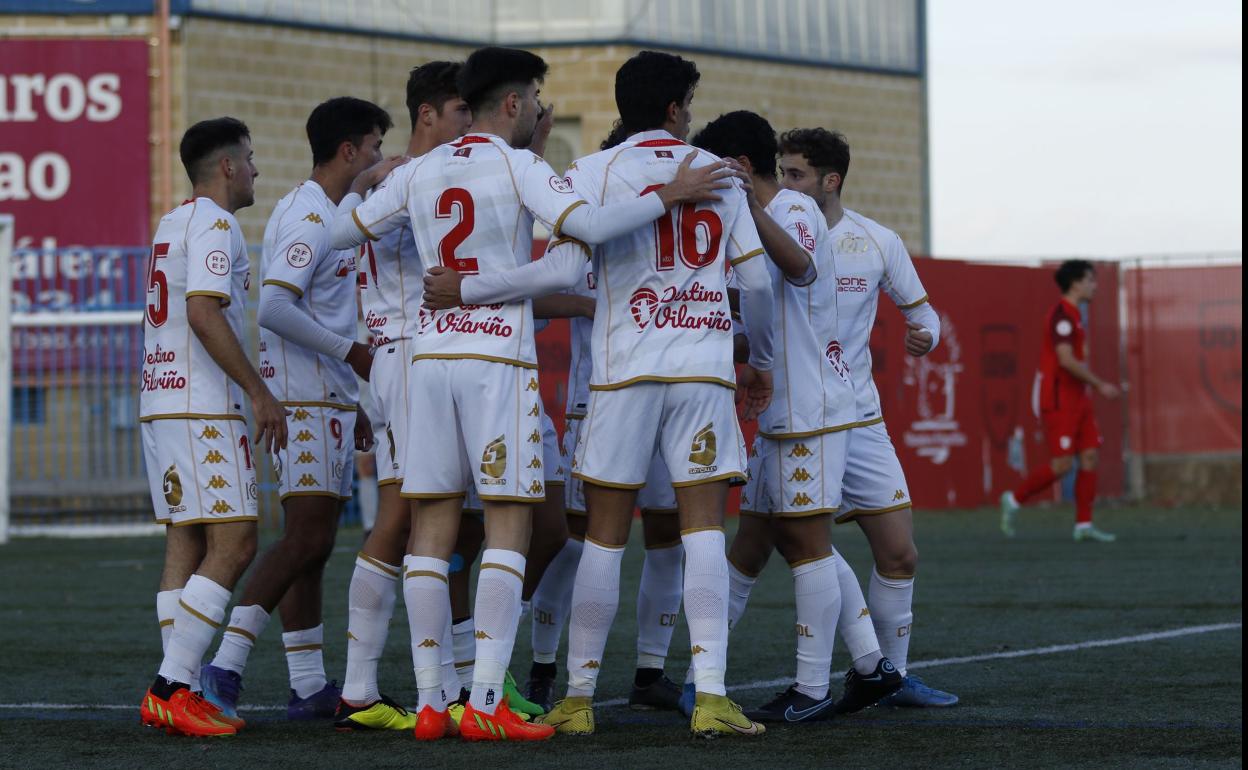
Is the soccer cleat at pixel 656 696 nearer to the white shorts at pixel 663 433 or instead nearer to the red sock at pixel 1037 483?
the white shorts at pixel 663 433

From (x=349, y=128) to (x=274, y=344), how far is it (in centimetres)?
81

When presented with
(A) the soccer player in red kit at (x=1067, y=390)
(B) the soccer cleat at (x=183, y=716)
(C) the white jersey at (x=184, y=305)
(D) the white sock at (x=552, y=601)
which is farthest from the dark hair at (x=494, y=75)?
(A) the soccer player in red kit at (x=1067, y=390)

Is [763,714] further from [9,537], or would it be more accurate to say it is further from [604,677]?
[9,537]

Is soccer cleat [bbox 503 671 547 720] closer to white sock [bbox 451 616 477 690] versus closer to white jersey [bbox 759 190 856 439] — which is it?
white sock [bbox 451 616 477 690]

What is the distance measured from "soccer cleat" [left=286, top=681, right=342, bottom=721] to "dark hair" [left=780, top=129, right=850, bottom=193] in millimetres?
2518

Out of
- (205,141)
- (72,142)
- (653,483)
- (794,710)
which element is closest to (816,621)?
(794,710)

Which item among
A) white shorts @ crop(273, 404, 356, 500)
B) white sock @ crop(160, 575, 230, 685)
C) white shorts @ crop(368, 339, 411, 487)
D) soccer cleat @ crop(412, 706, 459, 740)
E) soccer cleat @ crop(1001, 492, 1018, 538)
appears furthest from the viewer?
soccer cleat @ crop(1001, 492, 1018, 538)

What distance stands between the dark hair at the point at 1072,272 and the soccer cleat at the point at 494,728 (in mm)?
10259

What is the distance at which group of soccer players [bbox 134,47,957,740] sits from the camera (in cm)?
591

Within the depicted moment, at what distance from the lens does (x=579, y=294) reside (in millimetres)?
6605

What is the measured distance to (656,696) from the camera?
22.3 ft

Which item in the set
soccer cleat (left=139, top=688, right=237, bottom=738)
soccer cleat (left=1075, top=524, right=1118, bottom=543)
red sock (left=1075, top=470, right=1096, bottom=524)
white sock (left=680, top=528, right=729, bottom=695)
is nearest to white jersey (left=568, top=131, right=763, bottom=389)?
white sock (left=680, top=528, right=729, bottom=695)

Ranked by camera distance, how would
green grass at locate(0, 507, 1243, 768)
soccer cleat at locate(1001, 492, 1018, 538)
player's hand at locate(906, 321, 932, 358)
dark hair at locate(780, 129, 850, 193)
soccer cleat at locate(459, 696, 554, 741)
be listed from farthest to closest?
soccer cleat at locate(1001, 492, 1018, 538) < player's hand at locate(906, 321, 932, 358) < dark hair at locate(780, 129, 850, 193) < soccer cleat at locate(459, 696, 554, 741) < green grass at locate(0, 507, 1243, 768)

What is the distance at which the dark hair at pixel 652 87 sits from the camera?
19.8 ft
